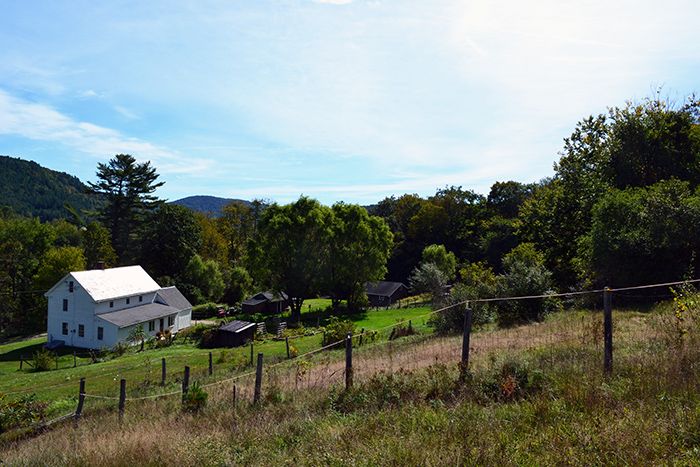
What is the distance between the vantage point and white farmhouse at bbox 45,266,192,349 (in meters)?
35.0

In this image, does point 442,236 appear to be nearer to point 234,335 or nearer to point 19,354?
point 234,335

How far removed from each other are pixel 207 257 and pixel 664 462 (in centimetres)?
6876

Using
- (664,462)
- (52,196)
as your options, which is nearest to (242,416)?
(664,462)

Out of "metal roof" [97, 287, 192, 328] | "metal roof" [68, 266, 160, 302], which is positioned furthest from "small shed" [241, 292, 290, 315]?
"metal roof" [68, 266, 160, 302]

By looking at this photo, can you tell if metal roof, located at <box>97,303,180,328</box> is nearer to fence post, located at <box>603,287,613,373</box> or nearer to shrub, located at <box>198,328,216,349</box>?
shrub, located at <box>198,328,216,349</box>

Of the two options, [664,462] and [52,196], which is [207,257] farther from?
[52,196]

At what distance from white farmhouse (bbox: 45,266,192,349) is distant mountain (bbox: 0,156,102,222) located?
498 feet

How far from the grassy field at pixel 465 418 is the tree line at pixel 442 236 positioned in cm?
808

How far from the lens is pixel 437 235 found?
6656cm

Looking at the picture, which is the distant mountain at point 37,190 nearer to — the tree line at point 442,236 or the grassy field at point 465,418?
the tree line at point 442,236

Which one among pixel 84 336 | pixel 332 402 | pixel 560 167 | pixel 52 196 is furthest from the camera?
pixel 52 196

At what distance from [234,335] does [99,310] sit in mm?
14448

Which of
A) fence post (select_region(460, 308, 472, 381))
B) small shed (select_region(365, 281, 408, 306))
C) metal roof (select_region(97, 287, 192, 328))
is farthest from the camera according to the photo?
small shed (select_region(365, 281, 408, 306))

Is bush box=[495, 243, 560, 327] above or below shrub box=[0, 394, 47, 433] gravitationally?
above
